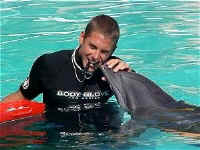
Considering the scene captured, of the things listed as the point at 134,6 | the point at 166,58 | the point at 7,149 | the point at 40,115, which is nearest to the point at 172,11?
the point at 134,6

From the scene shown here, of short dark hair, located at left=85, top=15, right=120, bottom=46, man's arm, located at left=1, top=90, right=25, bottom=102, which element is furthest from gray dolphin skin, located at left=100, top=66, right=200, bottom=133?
man's arm, located at left=1, top=90, right=25, bottom=102

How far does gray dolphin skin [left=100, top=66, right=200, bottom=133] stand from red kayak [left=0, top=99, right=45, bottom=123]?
1.01 metres

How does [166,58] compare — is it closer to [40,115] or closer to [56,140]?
[40,115]

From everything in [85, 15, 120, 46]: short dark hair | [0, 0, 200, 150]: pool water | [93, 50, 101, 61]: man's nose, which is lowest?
[0, 0, 200, 150]: pool water

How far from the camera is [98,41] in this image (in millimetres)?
6137

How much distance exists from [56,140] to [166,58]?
14.8 ft

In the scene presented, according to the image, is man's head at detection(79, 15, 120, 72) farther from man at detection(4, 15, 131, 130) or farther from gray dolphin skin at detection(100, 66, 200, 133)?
gray dolphin skin at detection(100, 66, 200, 133)

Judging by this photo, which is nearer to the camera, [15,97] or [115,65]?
[115,65]

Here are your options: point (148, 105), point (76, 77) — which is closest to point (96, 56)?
point (76, 77)

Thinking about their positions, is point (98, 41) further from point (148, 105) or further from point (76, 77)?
point (148, 105)

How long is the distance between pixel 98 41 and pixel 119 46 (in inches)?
184

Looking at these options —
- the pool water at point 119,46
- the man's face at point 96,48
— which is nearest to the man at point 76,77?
the man's face at point 96,48

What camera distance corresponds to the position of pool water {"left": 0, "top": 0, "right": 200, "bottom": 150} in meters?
6.08

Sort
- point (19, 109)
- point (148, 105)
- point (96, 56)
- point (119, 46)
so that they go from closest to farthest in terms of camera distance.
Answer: point (96, 56), point (148, 105), point (19, 109), point (119, 46)
